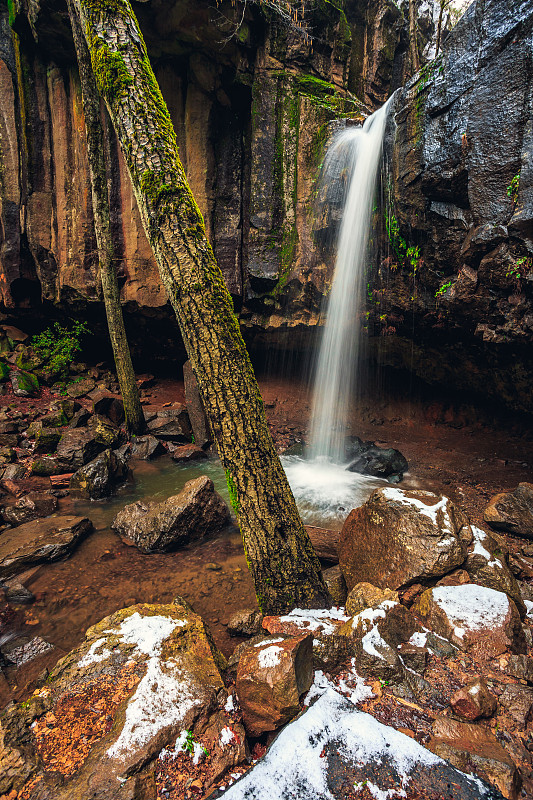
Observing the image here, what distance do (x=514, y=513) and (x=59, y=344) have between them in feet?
41.0

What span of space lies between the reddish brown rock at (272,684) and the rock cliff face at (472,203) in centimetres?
587

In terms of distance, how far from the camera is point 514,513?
4.48 metres

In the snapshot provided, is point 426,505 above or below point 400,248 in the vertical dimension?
below

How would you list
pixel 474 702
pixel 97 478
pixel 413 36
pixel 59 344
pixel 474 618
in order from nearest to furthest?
pixel 474 702 → pixel 474 618 → pixel 97 478 → pixel 413 36 → pixel 59 344

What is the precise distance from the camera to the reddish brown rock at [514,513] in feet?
14.4

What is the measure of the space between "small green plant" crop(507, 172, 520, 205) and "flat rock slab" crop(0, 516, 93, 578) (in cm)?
769

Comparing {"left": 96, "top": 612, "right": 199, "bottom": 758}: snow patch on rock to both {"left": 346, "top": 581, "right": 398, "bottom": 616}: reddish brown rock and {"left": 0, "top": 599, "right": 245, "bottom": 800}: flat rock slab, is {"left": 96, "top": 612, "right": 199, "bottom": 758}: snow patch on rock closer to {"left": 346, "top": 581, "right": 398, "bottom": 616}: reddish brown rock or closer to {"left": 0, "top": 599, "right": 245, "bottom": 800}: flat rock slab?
{"left": 0, "top": 599, "right": 245, "bottom": 800}: flat rock slab

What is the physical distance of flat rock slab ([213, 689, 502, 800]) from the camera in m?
1.53

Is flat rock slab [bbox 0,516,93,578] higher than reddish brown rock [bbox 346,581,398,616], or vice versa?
reddish brown rock [bbox 346,581,398,616]

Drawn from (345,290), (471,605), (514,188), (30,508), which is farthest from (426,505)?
(345,290)

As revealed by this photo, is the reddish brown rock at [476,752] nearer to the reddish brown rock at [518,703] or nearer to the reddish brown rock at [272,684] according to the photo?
the reddish brown rock at [518,703]

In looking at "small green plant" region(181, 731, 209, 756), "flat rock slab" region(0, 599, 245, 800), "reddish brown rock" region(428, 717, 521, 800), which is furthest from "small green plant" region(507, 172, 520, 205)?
"small green plant" region(181, 731, 209, 756)

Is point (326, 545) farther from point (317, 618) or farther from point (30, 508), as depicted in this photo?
point (30, 508)

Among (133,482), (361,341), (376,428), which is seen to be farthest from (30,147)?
(376,428)
